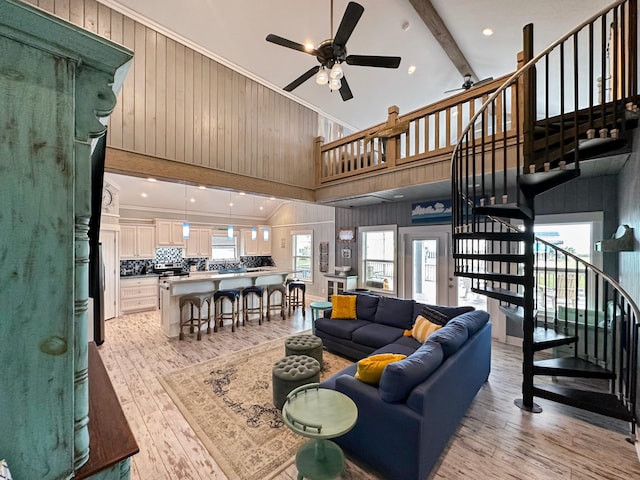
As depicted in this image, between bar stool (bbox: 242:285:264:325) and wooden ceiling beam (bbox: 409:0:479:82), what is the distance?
5329 mm

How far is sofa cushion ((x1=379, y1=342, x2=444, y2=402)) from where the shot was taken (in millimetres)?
1879

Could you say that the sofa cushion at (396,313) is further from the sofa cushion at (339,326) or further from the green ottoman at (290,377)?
the green ottoman at (290,377)

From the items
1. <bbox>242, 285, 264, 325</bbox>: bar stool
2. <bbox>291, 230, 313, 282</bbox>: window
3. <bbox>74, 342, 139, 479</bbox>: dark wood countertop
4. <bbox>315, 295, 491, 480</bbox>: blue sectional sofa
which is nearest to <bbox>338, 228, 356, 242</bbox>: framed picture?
<bbox>291, 230, 313, 282</bbox>: window

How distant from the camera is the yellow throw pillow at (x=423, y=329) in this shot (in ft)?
10.7

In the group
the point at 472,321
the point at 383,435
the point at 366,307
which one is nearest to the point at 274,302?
the point at 366,307

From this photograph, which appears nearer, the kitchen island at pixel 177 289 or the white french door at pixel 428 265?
the kitchen island at pixel 177 289

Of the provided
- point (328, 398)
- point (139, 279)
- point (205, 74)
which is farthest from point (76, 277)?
point (139, 279)

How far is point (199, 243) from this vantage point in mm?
8117

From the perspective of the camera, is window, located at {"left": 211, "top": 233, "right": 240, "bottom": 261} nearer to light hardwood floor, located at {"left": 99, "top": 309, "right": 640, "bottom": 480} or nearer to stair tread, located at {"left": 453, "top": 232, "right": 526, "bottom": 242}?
light hardwood floor, located at {"left": 99, "top": 309, "right": 640, "bottom": 480}

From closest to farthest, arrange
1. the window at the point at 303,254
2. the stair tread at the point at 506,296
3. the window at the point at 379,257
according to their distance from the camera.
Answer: the stair tread at the point at 506,296, the window at the point at 379,257, the window at the point at 303,254

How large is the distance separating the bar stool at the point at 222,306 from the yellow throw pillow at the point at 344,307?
6.62 feet

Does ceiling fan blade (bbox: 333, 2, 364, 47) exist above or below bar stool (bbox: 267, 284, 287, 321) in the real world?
above

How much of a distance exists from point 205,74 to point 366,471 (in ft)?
17.2

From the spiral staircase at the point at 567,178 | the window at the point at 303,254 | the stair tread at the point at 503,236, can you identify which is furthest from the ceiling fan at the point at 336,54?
the window at the point at 303,254
